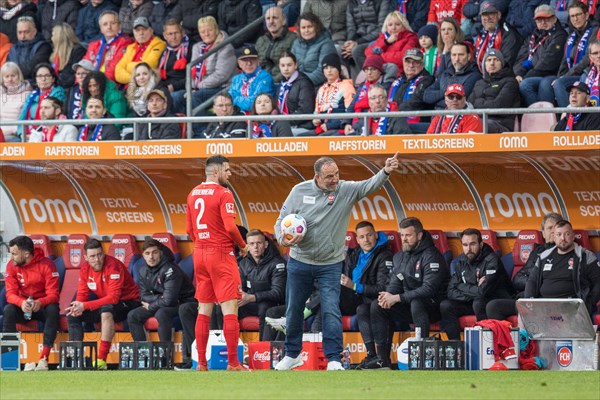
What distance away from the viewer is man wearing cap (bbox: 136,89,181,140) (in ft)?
53.5

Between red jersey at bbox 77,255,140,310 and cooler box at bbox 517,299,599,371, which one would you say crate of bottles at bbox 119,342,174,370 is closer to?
red jersey at bbox 77,255,140,310

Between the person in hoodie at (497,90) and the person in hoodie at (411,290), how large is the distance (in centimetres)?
144

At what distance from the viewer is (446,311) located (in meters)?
14.1

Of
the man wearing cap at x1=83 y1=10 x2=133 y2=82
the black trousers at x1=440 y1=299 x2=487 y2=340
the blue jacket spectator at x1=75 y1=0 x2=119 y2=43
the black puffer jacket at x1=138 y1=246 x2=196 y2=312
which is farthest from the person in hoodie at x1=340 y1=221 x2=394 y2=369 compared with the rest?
the blue jacket spectator at x1=75 y1=0 x2=119 y2=43

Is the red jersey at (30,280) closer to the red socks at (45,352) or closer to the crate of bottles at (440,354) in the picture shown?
the red socks at (45,352)

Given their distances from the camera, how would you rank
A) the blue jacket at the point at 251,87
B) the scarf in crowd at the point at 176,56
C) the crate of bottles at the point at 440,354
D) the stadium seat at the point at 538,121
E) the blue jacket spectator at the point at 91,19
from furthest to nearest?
the blue jacket spectator at the point at 91,19, the scarf in crowd at the point at 176,56, the blue jacket at the point at 251,87, the stadium seat at the point at 538,121, the crate of bottles at the point at 440,354

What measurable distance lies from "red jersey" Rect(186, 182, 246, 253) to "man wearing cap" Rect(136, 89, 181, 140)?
3740 mm

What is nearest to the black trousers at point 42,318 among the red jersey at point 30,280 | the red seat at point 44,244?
the red jersey at point 30,280

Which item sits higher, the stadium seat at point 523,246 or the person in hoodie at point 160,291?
the stadium seat at point 523,246

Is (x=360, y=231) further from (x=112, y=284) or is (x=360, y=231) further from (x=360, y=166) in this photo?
(x=112, y=284)

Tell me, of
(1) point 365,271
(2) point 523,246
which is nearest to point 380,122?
(1) point 365,271

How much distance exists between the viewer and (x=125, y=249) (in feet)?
54.2

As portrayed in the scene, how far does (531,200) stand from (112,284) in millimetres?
4921

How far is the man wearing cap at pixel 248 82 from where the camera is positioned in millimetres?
16797
